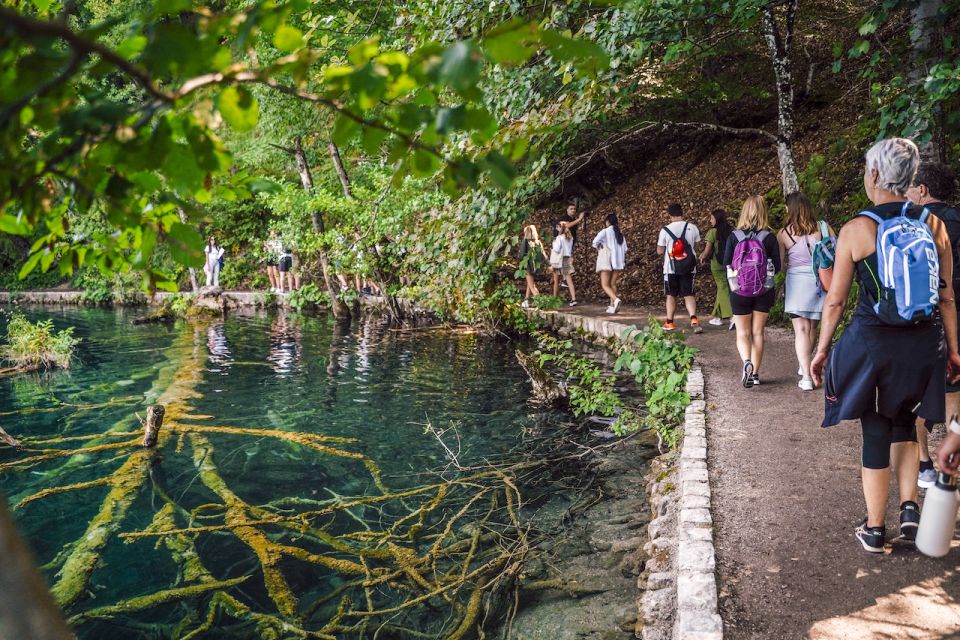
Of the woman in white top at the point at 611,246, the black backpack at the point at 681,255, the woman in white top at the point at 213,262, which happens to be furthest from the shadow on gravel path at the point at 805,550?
the woman in white top at the point at 213,262

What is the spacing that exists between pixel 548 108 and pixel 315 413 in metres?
5.44

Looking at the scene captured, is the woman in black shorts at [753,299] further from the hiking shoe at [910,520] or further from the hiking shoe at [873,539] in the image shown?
the hiking shoe at [873,539]

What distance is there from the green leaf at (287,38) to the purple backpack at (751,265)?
6.23 m

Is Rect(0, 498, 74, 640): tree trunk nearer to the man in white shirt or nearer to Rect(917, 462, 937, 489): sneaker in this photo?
Rect(917, 462, 937, 489): sneaker

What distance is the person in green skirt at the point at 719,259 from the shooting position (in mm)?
10180

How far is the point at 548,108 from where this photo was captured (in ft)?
22.8

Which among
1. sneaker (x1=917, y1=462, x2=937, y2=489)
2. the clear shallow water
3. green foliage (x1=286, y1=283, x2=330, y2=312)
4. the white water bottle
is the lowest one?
the clear shallow water

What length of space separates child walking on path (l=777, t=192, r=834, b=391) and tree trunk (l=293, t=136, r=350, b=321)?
479 inches

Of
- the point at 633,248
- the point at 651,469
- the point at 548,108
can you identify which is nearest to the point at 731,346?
the point at 651,469

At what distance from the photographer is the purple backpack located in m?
6.86

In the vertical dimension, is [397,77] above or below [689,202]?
below

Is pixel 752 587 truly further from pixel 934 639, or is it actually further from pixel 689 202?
pixel 689 202


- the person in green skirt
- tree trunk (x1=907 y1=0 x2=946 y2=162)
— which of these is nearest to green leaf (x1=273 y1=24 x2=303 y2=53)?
tree trunk (x1=907 y1=0 x2=946 y2=162)

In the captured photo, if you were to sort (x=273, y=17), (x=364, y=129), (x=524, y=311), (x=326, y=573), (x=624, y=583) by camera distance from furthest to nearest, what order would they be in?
1. (x=524, y=311)
2. (x=326, y=573)
3. (x=624, y=583)
4. (x=364, y=129)
5. (x=273, y=17)
